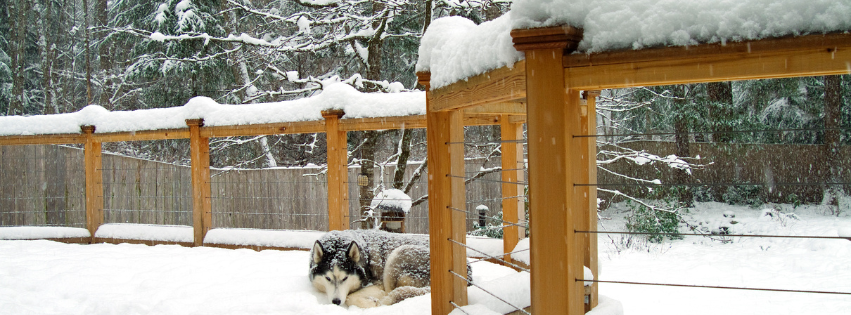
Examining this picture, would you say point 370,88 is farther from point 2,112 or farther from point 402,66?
point 2,112

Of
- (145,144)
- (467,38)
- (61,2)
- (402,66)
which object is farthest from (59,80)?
(467,38)

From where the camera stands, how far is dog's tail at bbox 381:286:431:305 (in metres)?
3.53

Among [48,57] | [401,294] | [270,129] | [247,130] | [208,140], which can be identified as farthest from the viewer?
[48,57]

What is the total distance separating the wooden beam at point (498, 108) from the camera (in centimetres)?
274

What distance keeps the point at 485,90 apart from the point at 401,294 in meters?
1.90

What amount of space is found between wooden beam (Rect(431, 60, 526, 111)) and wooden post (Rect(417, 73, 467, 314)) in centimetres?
13

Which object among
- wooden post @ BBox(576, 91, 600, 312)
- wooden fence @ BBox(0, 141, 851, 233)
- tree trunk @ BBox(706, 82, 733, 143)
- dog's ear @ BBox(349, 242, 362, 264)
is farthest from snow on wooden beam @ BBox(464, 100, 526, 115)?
tree trunk @ BBox(706, 82, 733, 143)

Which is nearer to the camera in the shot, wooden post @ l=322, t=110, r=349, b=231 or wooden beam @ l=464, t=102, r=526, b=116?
wooden beam @ l=464, t=102, r=526, b=116

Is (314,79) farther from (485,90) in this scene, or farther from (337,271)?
(485,90)

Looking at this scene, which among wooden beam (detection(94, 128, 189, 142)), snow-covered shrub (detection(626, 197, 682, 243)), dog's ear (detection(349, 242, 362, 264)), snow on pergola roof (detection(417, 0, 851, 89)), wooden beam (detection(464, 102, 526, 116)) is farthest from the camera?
snow-covered shrub (detection(626, 197, 682, 243))

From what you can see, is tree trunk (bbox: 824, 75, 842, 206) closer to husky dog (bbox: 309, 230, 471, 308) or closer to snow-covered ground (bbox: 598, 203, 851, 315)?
snow-covered ground (bbox: 598, 203, 851, 315)

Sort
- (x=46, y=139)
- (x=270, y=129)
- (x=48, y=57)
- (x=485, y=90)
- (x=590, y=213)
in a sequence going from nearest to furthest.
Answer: (x=485, y=90)
(x=590, y=213)
(x=270, y=129)
(x=46, y=139)
(x=48, y=57)

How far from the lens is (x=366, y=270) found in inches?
157

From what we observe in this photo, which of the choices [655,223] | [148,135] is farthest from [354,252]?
[655,223]
